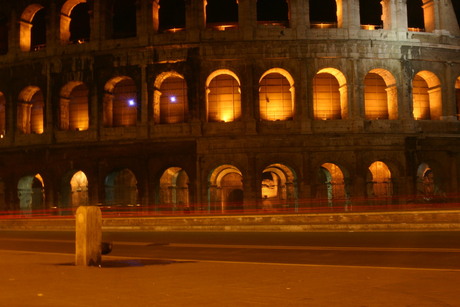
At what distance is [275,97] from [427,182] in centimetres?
972

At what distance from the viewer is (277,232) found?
1809cm

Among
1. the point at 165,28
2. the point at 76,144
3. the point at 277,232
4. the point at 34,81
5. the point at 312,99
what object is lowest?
the point at 277,232

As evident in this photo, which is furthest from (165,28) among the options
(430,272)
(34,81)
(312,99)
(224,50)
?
(430,272)

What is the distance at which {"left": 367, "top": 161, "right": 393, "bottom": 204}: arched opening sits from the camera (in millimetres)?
26575

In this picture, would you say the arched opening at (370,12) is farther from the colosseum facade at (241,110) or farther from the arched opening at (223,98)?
the arched opening at (223,98)

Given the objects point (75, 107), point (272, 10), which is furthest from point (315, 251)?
point (272, 10)

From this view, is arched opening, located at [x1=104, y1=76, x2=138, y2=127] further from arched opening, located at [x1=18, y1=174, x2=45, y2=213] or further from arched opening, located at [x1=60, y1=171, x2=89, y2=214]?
arched opening, located at [x1=18, y1=174, x2=45, y2=213]

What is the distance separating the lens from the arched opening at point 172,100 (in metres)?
28.3

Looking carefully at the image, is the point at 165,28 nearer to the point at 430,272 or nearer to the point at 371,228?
the point at 371,228

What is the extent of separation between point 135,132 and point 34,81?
6845 mm

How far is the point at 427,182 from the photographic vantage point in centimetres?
2888

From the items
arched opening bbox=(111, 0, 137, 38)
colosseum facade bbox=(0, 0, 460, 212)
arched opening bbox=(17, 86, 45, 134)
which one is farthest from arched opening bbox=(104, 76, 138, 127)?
arched opening bbox=(111, 0, 137, 38)

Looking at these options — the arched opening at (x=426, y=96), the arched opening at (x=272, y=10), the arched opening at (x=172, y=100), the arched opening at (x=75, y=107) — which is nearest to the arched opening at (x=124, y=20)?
the arched opening at (x=75, y=107)

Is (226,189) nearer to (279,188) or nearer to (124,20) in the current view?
(279,188)
